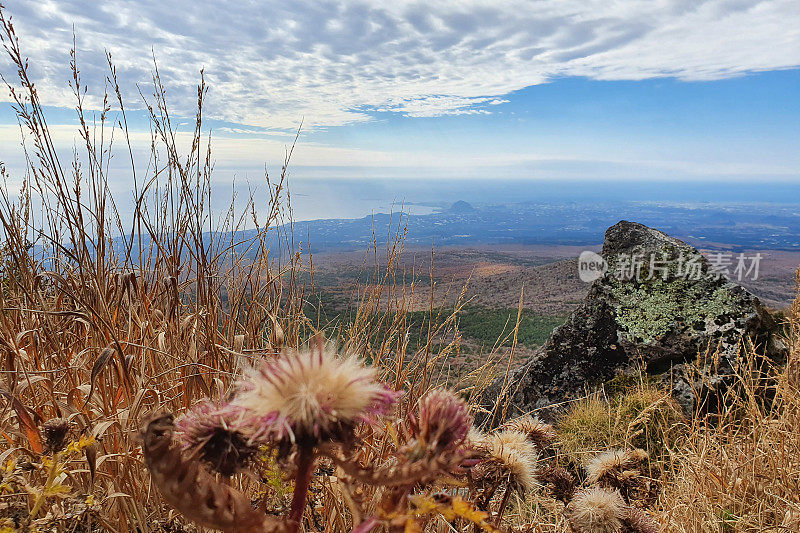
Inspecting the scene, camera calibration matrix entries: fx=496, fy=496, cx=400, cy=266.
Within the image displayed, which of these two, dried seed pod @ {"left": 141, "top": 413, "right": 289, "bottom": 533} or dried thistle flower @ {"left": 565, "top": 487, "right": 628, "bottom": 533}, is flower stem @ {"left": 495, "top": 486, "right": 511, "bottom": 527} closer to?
dried thistle flower @ {"left": 565, "top": 487, "right": 628, "bottom": 533}

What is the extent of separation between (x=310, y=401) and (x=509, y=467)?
98 centimetres

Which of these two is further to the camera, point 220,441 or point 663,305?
point 663,305

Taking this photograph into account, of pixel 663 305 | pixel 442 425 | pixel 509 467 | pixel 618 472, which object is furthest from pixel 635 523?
pixel 663 305

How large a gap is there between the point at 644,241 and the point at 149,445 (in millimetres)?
5764

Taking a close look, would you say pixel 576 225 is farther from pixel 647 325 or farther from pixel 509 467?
pixel 509 467

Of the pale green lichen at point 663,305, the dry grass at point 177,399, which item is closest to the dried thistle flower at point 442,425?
the dry grass at point 177,399

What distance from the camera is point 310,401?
580 millimetres

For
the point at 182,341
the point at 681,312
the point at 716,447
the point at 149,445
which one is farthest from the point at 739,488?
the point at 149,445

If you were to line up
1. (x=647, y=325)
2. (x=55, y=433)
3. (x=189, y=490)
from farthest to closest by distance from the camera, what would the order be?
(x=647, y=325), (x=55, y=433), (x=189, y=490)

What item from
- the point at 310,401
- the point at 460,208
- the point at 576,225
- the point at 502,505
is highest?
the point at 310,401

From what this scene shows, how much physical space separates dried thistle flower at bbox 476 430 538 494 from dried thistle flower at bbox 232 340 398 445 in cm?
82

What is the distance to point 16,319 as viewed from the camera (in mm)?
2555

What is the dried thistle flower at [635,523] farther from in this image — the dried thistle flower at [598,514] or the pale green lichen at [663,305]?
the pale green lichen at [663,305]

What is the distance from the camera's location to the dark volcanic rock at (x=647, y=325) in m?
4.55
